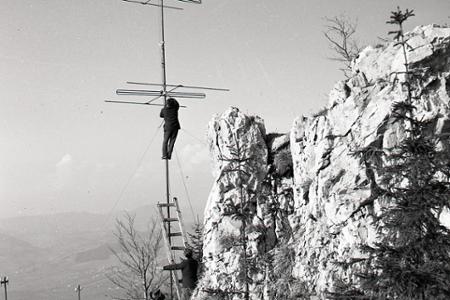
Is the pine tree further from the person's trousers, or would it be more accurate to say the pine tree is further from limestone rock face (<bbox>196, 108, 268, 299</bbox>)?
limestone rock face (<bbox>196, 108, 268, 299</bbox>)

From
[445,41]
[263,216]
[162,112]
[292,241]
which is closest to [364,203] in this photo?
[292,241]

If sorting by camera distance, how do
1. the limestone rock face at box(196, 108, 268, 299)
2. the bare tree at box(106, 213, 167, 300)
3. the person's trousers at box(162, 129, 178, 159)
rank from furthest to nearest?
the bare tree at box(106, 213, 167, 300), the limestone rock face at box(196, 108, 268, 299), the person's trousers at box(162, 129, 178, 159)

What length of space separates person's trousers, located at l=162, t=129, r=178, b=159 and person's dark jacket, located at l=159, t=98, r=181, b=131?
12cm

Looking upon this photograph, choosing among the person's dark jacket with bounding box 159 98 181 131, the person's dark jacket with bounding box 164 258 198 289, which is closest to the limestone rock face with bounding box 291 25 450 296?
the person's dark jacket with bounding box 164 258 198 289

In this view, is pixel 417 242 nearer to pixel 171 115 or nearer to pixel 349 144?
pixel 171 115

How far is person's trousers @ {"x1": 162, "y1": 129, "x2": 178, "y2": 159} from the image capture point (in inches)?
495

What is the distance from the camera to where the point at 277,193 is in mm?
19031

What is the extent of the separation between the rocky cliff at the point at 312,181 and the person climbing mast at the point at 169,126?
1.67 m

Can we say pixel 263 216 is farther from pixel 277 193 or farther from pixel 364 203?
pixel 364 203

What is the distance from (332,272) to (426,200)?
Answer: 8.35 metres

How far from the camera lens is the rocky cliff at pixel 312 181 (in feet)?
48.5

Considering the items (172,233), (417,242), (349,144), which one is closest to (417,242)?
(417,242)

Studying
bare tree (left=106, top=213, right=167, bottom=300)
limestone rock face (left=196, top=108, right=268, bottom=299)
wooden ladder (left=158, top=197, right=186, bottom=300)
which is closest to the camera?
wooden ladder (left=158, top=197, right=186, bottom=300)

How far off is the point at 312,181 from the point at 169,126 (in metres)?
7.67
